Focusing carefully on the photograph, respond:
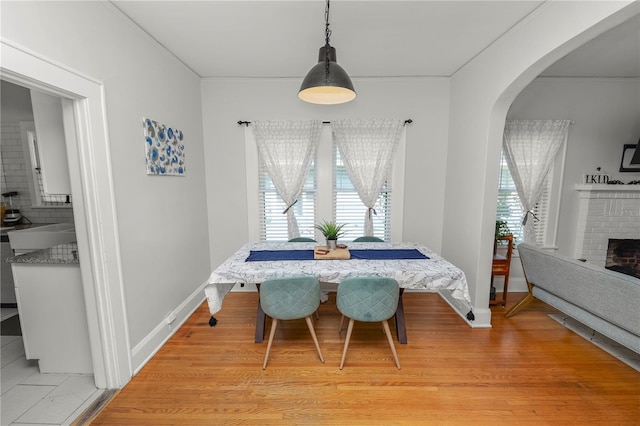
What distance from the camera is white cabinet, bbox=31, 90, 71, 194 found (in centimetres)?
174

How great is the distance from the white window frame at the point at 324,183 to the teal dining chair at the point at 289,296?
1545 millimetres

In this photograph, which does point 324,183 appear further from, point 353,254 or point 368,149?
point 353,254

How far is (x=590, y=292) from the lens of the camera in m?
2.08

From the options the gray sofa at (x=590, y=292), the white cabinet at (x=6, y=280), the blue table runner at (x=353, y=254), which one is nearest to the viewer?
the gray sofa at (x=590, y=292)

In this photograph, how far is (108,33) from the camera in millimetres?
1813

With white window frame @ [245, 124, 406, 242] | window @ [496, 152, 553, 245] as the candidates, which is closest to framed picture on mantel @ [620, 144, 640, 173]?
window @ [496, 152, 553, 245]

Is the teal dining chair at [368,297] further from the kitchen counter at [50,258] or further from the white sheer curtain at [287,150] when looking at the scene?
the kitchen counter at [50,258]

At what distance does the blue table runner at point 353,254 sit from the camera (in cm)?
243

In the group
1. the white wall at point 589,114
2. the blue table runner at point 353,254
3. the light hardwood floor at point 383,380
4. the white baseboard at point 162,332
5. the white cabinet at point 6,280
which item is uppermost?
the white wall at point 589,114

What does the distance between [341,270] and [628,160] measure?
4.03 meters

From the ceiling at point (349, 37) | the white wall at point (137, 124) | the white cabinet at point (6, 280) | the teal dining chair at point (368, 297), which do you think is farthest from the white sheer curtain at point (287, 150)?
the white cabinet at point (6, 280)

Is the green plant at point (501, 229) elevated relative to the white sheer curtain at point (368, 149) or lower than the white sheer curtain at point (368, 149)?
lower

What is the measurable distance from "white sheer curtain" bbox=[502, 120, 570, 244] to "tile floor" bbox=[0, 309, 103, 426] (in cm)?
468

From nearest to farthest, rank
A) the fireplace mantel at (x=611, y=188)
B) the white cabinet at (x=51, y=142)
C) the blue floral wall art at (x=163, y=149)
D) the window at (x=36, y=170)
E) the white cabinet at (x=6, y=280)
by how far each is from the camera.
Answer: the white cabinet at (x=51, y=142), the blue floral wall art at (x=163, y=149), the white cabinet at (x=6, y=280), the window at (x=36, y=170), the fireplace mantel at (x=611, y=188)
